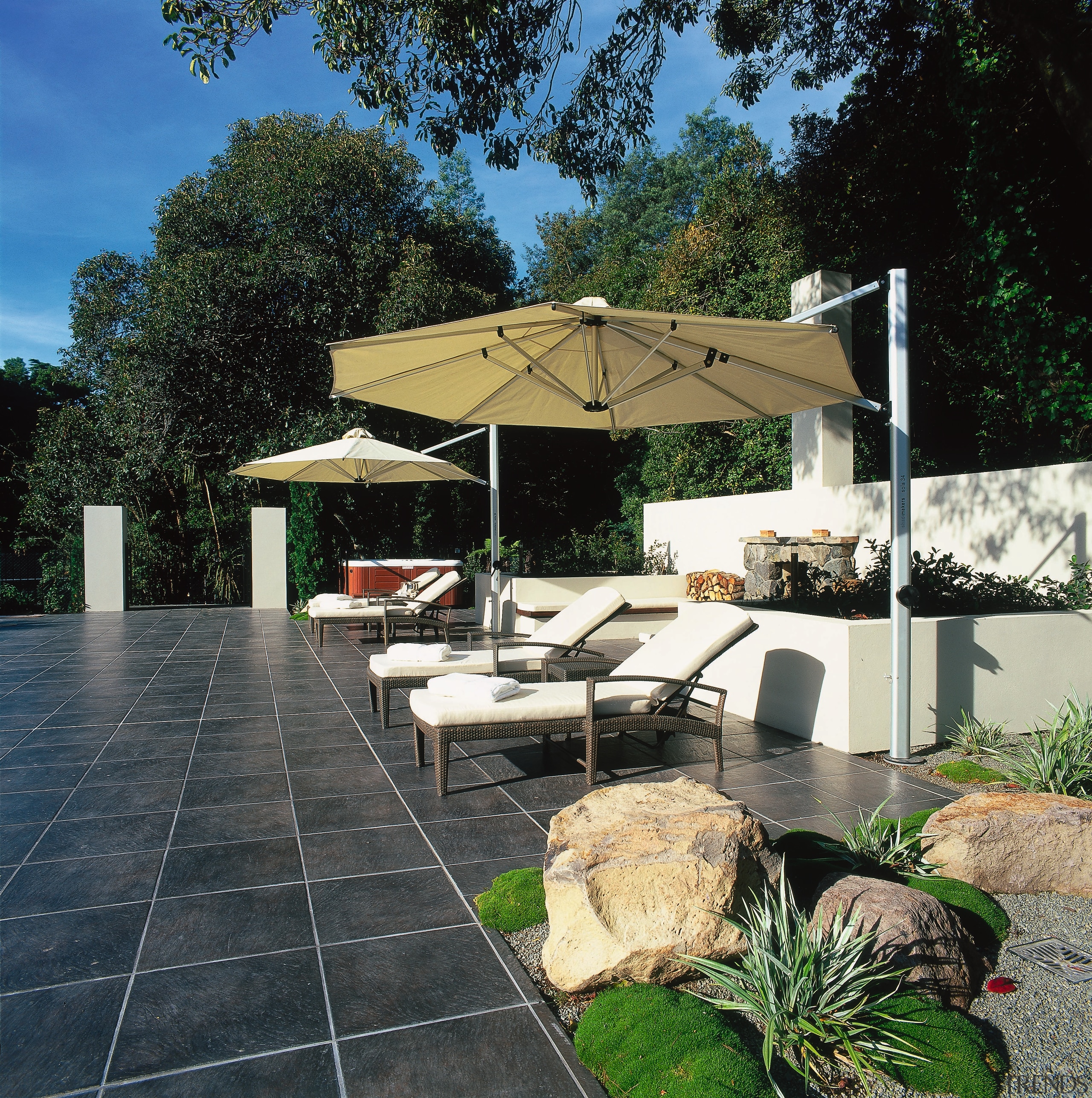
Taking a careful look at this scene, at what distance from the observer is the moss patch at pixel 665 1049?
1974mm

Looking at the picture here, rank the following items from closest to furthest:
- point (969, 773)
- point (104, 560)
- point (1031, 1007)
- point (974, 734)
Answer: point (1031, 1007), point (969, 773), point (974, 734), point (104, 560)

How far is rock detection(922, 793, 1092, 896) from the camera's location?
10.6ft

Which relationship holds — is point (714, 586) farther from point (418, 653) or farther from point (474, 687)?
point (474, 687)

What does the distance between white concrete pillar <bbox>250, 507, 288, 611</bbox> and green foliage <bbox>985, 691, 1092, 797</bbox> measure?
46.3 feet

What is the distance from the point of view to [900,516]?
5293 mm

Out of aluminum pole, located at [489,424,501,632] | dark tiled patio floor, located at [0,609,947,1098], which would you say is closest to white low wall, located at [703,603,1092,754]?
dark tiled patio floor, located at [0,609,947,1098]

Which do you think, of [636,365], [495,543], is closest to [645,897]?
[636,365]

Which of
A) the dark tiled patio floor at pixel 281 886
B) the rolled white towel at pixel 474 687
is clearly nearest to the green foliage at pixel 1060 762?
the dark tiled patio floor at pixel 281 886

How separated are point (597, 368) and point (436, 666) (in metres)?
2.50

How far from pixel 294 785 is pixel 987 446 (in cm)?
1266

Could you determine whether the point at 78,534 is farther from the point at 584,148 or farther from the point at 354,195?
the point at 584,148

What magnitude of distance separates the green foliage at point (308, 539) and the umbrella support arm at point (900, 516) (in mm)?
12162

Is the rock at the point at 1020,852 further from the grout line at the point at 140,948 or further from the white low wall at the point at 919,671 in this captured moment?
the grout line at the point at 140,948

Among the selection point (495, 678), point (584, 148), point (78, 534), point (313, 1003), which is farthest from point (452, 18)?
point (78, 534)
